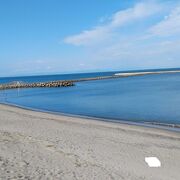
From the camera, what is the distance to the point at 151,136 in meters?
16.0

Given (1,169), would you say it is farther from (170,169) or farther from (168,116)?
(168,116)

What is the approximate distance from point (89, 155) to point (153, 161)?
89.5 inches

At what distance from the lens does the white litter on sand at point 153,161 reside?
1043 cm

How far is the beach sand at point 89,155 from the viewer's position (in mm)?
8828

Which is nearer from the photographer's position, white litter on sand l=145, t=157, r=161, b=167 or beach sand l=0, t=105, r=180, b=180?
beach sand l=0, t=105, r=180, b=180

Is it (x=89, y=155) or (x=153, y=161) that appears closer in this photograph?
(x=153, y=161)

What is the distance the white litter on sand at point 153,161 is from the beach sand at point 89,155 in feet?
0.55

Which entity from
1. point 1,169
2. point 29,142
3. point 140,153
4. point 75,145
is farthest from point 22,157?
point 140,153

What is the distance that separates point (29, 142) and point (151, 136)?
6552 millimetres

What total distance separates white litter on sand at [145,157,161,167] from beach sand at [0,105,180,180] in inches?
6.6

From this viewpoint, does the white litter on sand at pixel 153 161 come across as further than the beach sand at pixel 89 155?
Yes

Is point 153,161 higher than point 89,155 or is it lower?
lower

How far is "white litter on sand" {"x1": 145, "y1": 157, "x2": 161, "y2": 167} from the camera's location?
1043cm

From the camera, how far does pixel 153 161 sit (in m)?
10.9
